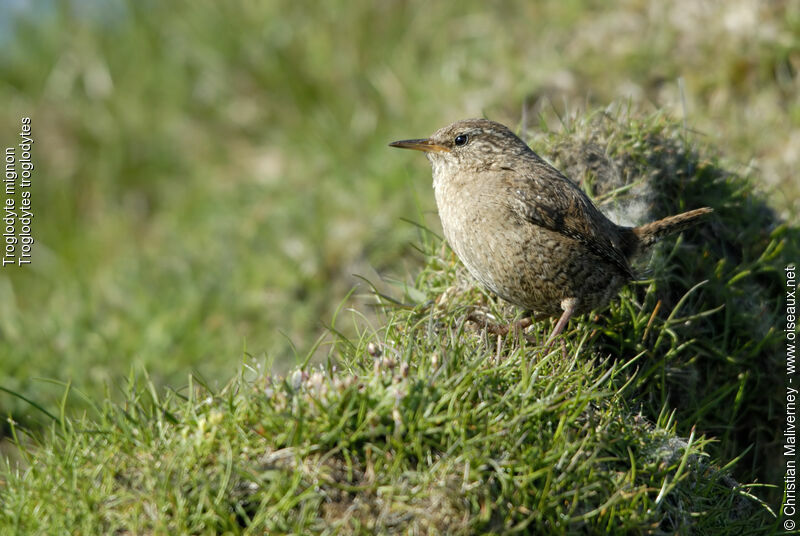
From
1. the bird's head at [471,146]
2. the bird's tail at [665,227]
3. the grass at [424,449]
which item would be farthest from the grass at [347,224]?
the bird's head at [471,146]

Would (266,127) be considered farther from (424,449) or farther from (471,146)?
(424,449)

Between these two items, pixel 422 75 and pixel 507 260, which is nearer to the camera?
pixel 507 260

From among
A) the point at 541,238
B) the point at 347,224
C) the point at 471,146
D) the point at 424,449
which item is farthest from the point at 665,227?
the point at 347,224

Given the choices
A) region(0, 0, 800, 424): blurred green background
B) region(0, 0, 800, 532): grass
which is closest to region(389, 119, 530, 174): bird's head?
region(0, 0, 800, 532): grass

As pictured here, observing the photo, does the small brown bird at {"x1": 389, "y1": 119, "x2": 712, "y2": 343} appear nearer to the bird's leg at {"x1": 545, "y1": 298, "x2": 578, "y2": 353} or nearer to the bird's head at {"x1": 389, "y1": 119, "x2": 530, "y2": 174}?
the bird's leg at {"x1": 545, "y1": 298, "x2": 578, "y2": 353}

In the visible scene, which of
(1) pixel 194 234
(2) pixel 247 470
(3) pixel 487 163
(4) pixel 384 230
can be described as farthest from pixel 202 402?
(1) pixel 194 234

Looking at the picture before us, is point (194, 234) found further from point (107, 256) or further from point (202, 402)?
point (202, 402)

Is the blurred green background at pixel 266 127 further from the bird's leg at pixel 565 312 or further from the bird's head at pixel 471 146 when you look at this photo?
the bird's leg at pixel 565 312
